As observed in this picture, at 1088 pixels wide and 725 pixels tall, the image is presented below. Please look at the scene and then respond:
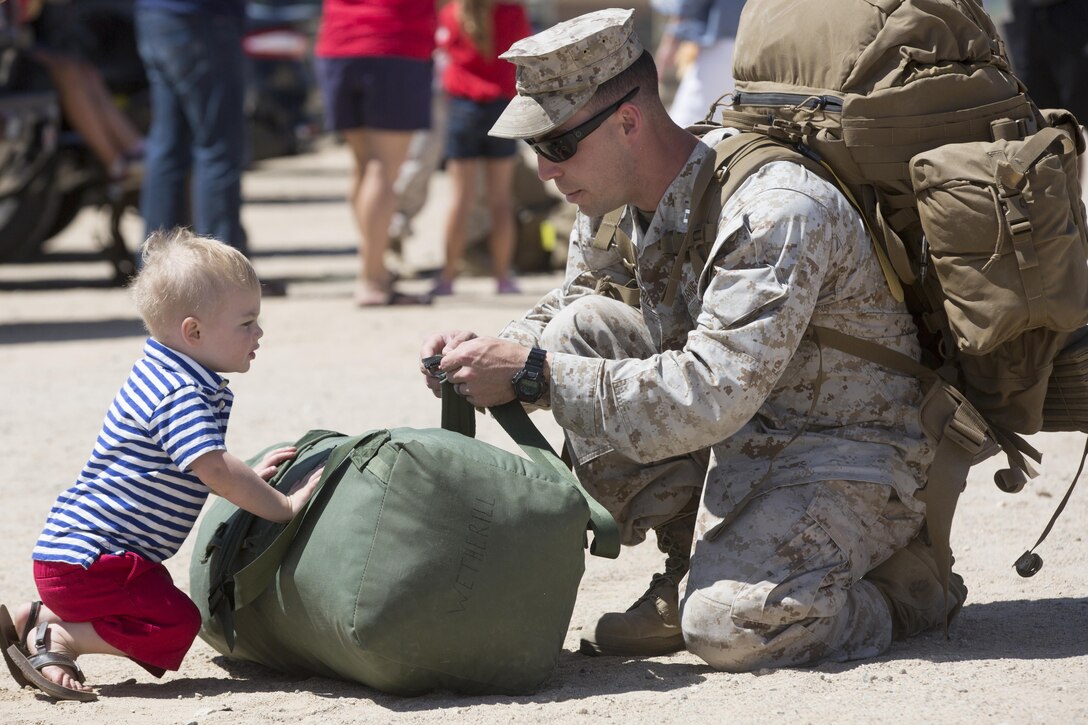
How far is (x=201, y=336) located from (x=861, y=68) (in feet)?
4.78

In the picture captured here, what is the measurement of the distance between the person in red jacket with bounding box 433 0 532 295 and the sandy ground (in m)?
0.44

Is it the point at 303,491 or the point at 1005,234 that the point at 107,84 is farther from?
the point at 1005,234

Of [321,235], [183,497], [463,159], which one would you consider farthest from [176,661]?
[321,235]

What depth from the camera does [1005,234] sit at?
116 inches

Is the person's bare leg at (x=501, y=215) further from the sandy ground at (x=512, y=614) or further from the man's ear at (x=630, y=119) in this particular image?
the man's ear at (x=630, y=119)

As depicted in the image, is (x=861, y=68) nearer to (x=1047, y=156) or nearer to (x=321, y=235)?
(x=1047, y=156)

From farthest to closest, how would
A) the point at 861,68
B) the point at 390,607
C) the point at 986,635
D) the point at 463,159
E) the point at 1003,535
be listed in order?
the point at 463,159 < the point at 1003,535 < the point at 986,635 < the point at 861,68 < the point at 390,607

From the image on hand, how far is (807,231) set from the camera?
9.83 ft

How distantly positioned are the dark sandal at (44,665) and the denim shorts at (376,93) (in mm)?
4676

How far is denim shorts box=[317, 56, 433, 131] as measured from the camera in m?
7.45

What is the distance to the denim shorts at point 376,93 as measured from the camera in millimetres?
7445

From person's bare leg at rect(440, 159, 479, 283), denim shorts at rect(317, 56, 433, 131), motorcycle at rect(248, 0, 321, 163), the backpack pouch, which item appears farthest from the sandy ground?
motorcycle at rect(248, 0, 321, 163)

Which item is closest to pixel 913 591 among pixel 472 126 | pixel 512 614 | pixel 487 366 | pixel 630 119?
pixel 512 614

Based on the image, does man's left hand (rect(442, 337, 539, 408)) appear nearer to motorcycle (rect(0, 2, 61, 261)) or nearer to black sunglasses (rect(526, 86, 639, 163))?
black sunglasses (rect(526, 86, 639, 163))
